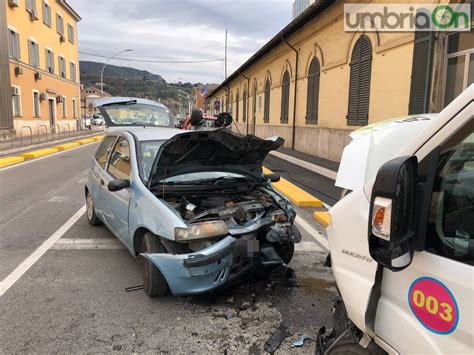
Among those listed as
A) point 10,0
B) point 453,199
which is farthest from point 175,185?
point 10,0

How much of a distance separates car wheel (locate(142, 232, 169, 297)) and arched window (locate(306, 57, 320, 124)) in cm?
1293

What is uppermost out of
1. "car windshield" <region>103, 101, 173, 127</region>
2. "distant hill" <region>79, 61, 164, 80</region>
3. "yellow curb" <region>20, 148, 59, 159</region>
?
"distant hill" <region>79, 61, 164, 80</region>

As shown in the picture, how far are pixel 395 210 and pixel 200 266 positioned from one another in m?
2.33

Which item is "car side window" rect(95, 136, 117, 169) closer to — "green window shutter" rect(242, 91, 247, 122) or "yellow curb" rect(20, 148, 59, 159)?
"yellow curb" rect(20, 148, 59, 159)

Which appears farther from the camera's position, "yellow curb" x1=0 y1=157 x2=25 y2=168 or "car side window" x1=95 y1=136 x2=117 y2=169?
"yellow curb" x1=0 y1=157 x2=25 y2=168

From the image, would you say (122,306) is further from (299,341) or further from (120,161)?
(120,161)

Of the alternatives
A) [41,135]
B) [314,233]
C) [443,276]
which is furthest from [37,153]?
[443,276]

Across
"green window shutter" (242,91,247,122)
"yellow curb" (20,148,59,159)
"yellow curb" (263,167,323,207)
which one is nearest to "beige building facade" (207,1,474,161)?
"yellow curb" (263,167,323,207)

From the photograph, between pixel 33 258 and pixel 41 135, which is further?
pixel 41 135

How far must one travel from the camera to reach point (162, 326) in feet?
11.7

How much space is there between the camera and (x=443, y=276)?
164 centimetres

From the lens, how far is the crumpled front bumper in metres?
3.62

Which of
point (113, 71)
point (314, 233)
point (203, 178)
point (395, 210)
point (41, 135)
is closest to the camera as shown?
point (395, 210)

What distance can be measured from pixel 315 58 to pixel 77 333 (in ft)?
48.5
